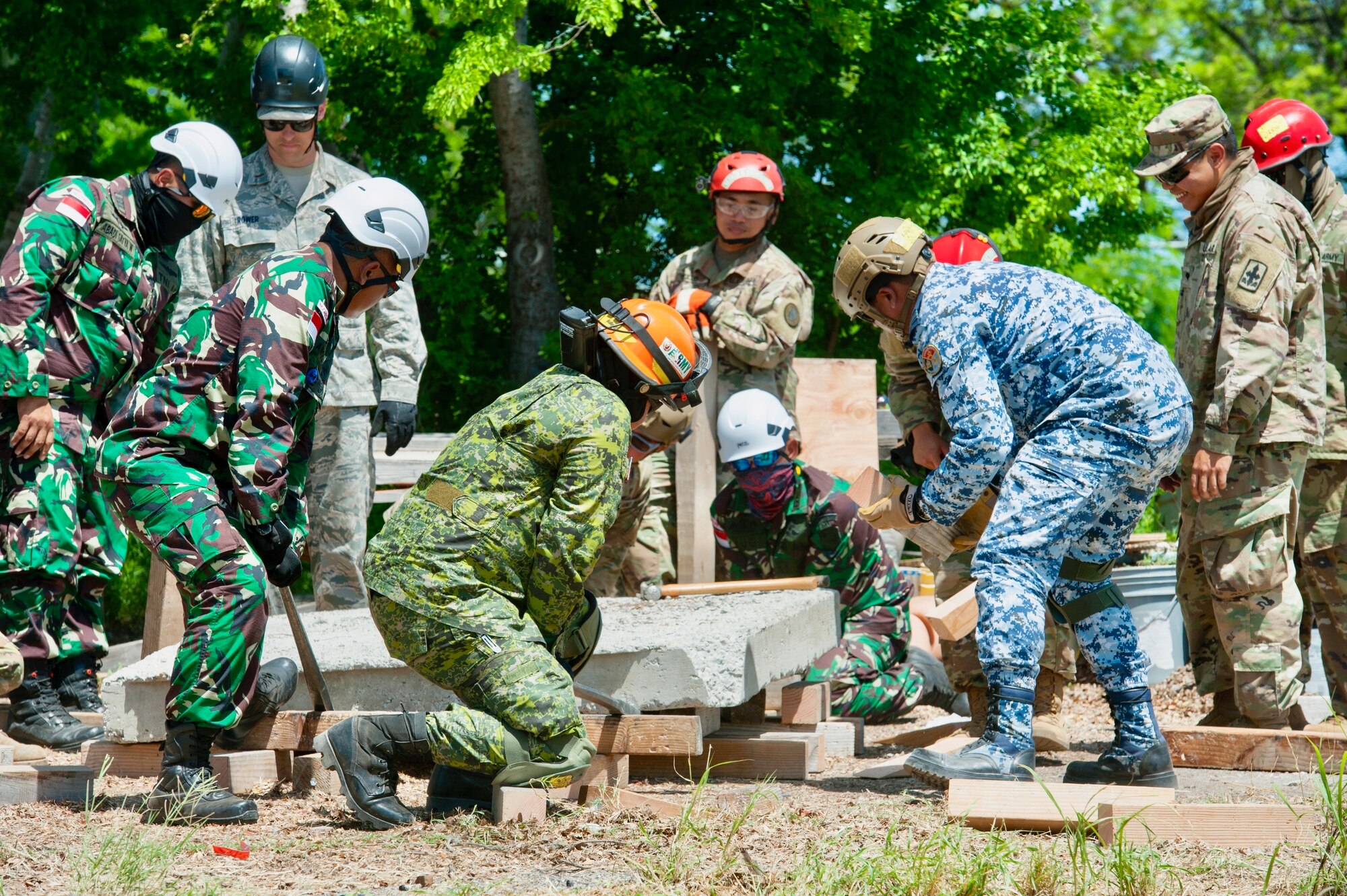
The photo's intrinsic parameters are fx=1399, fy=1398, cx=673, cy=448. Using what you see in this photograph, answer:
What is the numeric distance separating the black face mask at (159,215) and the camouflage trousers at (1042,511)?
341cm

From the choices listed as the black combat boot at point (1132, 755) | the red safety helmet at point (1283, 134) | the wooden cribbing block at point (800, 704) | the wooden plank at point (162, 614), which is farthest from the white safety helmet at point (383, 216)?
the red safety helmet at point (1283, 134)

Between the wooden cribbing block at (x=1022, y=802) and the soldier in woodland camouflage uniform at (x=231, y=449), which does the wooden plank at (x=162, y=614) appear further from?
the wooden cribbing block at (x=1022, y=802)

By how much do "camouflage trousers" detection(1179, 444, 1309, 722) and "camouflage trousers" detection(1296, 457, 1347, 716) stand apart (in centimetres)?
44

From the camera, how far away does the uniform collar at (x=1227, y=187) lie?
5645 mm

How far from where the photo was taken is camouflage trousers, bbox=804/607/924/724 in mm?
6684

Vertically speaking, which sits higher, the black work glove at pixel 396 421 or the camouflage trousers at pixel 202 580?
the black work glove at pixel 396 421

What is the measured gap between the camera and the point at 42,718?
19.0ft

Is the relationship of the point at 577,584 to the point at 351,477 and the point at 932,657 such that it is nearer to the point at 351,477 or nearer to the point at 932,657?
the point at 351,477

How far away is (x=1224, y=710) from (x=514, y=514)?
342 cm

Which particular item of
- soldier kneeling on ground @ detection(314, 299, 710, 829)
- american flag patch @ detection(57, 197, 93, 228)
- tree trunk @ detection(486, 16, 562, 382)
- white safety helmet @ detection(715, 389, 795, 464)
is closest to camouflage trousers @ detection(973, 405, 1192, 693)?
soldier kneeling on ground @ detection(314, 299, 710, 829)

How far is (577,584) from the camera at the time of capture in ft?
14.3

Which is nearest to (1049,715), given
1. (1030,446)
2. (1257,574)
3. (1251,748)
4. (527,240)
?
(1251,748)

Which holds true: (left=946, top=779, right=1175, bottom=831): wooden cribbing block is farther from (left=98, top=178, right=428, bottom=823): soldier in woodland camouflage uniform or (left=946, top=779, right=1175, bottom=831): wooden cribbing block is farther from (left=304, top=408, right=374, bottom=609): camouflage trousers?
(left=304, top=408, right=374, bottom=609): camouflage trousers

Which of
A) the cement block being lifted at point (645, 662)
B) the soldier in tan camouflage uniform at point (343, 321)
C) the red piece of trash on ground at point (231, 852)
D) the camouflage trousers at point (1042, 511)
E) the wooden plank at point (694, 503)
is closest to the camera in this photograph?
the red piece of trash on ground at point (231, 852)
